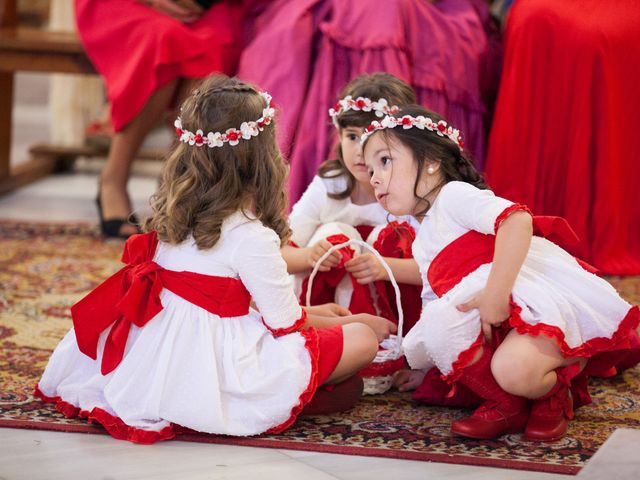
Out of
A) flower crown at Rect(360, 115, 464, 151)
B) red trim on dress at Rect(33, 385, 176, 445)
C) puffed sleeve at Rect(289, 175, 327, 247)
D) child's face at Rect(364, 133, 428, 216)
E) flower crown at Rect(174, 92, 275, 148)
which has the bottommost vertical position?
red trim on dress at Rect(33, 385, 176, 445)

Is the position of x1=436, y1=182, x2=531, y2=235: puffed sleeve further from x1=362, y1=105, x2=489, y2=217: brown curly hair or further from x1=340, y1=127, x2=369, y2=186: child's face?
x1=340, y1=127, x2=369, y2=186: child's face

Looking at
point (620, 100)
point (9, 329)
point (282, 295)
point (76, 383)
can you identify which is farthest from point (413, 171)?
point (620, 100)

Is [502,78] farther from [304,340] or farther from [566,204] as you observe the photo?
[304,340]

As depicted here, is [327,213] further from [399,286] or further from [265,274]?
[265,274]

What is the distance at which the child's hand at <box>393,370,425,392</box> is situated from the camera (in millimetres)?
1976

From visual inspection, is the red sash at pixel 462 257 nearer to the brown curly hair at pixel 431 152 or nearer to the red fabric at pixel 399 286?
the brown curly hair at pixel 431 152

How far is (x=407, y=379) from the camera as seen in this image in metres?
1.98

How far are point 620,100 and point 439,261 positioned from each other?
3.99ft

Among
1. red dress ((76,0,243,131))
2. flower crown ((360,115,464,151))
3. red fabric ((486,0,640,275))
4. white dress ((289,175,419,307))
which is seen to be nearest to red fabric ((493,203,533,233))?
flower crown ((360,115,464,151))

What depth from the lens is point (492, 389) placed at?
174cm

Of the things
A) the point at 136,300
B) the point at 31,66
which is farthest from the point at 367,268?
the point at 31,66

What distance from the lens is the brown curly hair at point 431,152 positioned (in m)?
1.83

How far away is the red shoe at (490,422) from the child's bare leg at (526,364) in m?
0.05

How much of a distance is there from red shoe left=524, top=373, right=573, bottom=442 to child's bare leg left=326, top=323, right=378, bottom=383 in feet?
0.95
